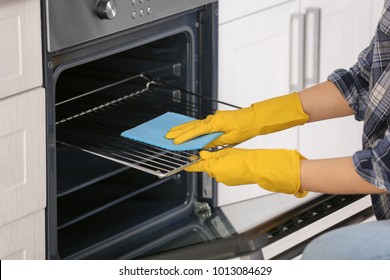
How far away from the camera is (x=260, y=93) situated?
2.73m

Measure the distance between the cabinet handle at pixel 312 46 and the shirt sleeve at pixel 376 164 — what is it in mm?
931

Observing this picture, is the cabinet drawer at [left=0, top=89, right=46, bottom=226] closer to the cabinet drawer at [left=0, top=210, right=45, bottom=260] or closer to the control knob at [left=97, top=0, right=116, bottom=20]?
the cabinet drawer at [left=0, top=210, right=45, bottom=260]

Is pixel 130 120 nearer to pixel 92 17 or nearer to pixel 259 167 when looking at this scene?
pixel 92 17

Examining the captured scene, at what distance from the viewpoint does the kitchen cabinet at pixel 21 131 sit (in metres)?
1.95

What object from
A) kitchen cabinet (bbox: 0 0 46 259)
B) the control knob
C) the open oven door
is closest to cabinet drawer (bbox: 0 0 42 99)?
kitchen cabinet (bbox: 0 0 46 259)

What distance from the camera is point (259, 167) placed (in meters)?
2.05

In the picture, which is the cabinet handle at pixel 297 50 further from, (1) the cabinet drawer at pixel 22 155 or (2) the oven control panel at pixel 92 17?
(1) the cabinet drawer at pixel 22 155

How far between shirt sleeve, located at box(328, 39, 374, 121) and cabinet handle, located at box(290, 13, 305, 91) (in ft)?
1.63

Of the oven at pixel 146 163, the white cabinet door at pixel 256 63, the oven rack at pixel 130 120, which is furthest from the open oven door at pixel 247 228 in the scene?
the oven rack at pixel 130 120

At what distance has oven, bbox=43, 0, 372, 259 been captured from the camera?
2.26 meters

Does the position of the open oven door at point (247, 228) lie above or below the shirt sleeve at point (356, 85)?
below
